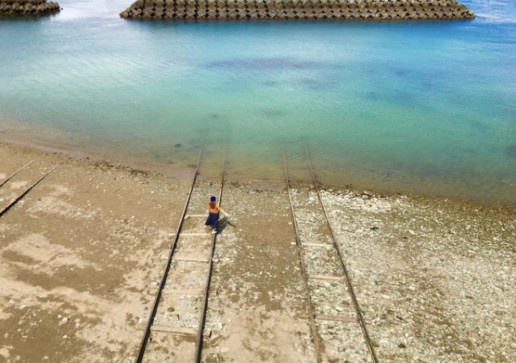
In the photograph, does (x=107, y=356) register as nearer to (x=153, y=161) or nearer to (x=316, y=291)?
(x=316, y=291)

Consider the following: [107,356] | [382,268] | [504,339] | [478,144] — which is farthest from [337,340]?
[478,144]

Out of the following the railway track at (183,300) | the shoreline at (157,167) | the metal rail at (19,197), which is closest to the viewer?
the railway track at (183,300)

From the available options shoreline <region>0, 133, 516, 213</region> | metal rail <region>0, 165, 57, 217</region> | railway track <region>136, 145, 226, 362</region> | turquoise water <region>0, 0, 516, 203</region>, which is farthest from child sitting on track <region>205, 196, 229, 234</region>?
metal rail <region>0, 165, 57, 217</region>

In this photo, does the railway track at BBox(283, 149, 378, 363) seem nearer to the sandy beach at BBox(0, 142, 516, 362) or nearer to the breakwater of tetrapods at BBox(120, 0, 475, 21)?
the sandy beach at BBox(0, 142, 516, 362)

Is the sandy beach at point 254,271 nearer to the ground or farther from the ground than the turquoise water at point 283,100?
nearer to the ground

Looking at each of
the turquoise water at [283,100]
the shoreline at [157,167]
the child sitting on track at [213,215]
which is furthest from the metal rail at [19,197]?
the child sitting on track at [213,215]

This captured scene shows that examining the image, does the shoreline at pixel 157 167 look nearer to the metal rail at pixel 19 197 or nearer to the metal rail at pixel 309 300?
the metal rail at pixel 19 197

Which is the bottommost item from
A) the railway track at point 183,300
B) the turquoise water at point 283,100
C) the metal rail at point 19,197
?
the railway track at point 183,300
